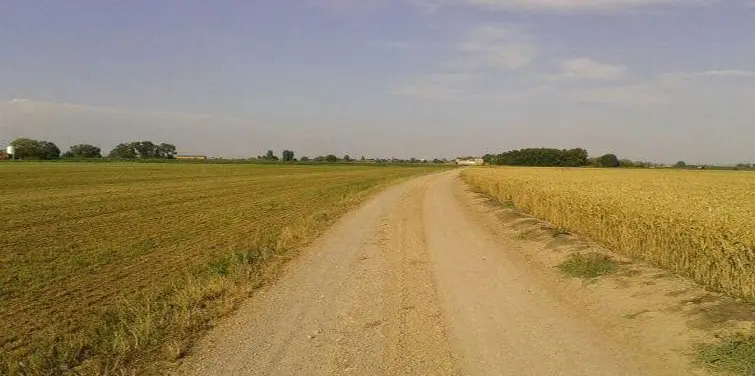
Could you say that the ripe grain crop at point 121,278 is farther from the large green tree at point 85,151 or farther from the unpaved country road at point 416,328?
the large green tree at point 85,151

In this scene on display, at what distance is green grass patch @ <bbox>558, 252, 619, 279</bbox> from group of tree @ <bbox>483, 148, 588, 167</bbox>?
134m

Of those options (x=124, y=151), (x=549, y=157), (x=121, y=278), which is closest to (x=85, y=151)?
(x=124, y=151)

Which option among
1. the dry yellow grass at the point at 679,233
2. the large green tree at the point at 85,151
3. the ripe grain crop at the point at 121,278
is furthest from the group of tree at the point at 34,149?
the dry yellow grass at the point at 679,233

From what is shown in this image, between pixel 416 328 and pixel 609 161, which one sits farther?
pixel 609 161

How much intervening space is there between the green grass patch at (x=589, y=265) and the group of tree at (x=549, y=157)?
438ft

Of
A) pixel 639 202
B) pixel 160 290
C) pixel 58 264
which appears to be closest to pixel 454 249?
pixel 639 202

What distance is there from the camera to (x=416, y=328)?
23.4ft

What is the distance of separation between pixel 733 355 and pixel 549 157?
144 metres

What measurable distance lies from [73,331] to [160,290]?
2501 millimetres

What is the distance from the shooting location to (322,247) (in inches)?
574

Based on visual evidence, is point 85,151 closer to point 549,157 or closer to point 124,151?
point 124,151

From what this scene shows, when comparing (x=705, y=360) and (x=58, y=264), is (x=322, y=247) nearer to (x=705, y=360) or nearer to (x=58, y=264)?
(x=58, y=264)

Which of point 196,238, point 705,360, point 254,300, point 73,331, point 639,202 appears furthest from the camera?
point 196,238

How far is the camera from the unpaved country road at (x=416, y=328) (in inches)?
228
